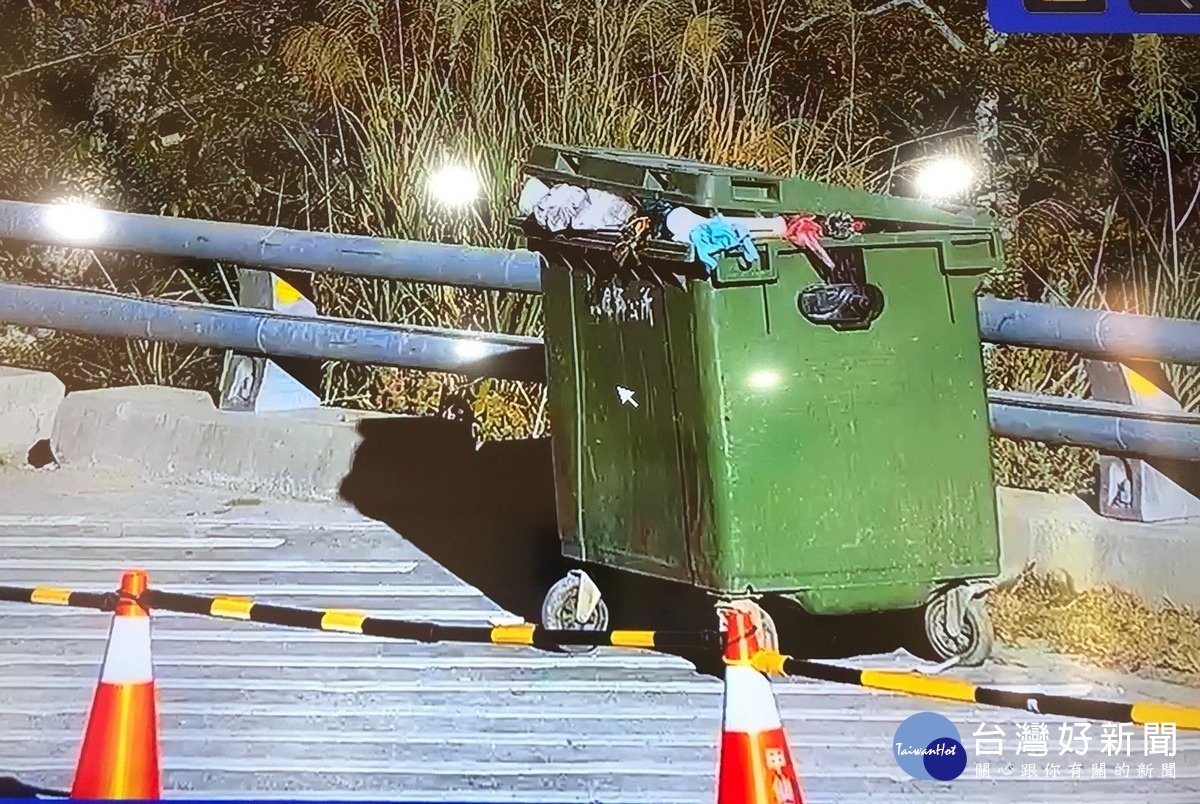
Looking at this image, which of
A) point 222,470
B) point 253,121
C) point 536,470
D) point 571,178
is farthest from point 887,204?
point 222,470

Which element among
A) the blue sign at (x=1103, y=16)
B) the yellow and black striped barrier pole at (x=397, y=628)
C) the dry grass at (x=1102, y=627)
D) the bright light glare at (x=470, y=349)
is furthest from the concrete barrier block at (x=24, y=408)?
the blue sign at (x=1103, y=16)

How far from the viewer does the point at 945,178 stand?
2.84m

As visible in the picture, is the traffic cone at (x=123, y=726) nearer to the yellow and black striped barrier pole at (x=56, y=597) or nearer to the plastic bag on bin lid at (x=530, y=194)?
the yellow and black striped barrier pole at (x=56, y=597)

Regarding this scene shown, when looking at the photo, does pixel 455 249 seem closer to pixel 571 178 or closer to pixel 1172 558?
pixel 571 178

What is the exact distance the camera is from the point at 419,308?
2.97 meters

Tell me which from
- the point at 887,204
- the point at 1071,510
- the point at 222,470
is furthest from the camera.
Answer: the point at 222,470

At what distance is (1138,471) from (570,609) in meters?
1.12

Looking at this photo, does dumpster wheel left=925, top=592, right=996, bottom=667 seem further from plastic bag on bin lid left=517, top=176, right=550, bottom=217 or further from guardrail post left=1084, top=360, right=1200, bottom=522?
plastic bag on bin lid left=517, top=176, right=550, bottom=217

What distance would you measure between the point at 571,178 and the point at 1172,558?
52.0 inches

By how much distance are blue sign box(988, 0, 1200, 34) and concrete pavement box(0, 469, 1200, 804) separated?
1208 millimetres

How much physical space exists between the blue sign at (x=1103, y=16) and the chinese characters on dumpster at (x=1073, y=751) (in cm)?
131

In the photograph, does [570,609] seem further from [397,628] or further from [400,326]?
[400,326]

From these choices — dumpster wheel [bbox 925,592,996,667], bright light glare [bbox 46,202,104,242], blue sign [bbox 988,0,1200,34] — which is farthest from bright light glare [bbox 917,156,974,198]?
bright light glare [bbox 46,202,104,242]

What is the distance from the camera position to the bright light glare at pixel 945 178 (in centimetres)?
283
